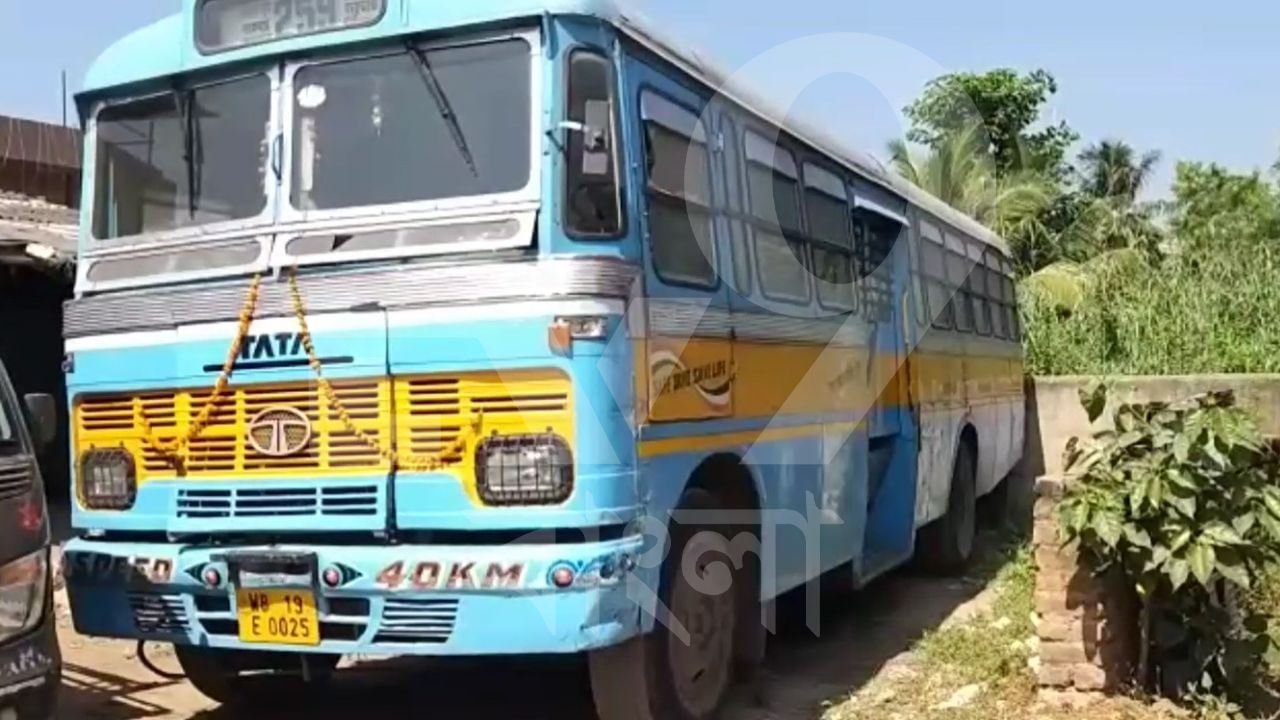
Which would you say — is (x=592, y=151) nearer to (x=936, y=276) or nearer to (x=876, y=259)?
(x=876, y=259)

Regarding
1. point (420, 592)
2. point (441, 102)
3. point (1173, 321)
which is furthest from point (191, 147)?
point (1173, 321)

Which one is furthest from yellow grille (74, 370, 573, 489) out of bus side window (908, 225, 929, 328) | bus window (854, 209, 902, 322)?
bus side window (908, 225, 929, 328)

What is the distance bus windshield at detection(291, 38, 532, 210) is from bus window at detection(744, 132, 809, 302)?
173cm

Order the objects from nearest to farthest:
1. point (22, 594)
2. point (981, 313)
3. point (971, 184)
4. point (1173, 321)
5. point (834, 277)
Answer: point (22, 594)
point (834, 277)
point (981, 313)
point (1173, 321)
point (971, 184)

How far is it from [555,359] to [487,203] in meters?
0.64

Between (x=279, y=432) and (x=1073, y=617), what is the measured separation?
3403 mm

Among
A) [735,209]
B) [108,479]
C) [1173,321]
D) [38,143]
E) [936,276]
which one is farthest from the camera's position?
[1173,321]

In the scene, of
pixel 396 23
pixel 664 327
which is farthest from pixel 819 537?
pixel 396 23

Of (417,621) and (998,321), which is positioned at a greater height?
(998,321)

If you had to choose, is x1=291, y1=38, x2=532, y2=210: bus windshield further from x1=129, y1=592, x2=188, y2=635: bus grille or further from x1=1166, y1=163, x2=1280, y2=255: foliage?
x1=1166, y1=163, x2=1280, y2=255: foliage

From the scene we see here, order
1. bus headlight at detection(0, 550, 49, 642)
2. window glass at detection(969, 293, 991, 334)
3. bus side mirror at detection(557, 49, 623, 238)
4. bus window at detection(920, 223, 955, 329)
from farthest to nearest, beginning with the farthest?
window glass at detection(969, 293, 991, 334), bus window at detection(920, 223, 955, 329), bus side mirror at detection(557, 49, 623, 238), bus headlight at detection(0, 550, 49, 642)

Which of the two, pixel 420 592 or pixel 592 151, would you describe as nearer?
pixel 420 592

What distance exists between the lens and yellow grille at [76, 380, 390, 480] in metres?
4.88

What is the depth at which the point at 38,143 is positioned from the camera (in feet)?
46.0
